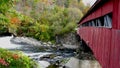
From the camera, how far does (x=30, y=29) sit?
46281 millimetres

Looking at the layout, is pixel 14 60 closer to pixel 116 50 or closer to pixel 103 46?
pixel 103 46

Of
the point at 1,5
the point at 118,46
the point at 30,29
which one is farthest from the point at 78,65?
the point at 30,29

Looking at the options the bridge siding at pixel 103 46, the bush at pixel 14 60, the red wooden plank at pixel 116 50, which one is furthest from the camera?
the bush at pixel 14 60

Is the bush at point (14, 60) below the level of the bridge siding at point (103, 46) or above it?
below

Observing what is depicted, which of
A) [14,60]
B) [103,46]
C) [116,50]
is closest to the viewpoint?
[116,50]

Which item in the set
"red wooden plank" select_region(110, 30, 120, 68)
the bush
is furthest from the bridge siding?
the bush

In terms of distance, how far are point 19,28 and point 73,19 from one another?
26.8 ft

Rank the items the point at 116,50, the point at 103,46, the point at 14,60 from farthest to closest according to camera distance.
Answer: the point at 14,60 < the point at 103,46 < the point at 116,50

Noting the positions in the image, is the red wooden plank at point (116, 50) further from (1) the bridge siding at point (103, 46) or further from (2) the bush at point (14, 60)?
(2) the bush at point (14, 60)

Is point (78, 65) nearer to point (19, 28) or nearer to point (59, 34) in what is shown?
point (59, 34)

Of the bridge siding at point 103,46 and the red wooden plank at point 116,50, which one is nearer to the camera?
the red wooden plank at point 116,50

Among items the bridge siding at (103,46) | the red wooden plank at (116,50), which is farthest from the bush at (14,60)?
the red wooden plank at (116,50)

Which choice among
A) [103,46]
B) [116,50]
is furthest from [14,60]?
[116,50]

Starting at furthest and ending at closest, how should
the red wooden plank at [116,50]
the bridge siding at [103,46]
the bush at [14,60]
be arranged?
1. the bush at [14,60]
2. the bridge siding at [103,46]
3. the red wooden plank at [116,50]
